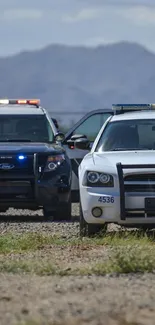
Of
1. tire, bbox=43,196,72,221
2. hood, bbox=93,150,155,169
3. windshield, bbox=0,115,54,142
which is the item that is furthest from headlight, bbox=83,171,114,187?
windshield, bbox=0,115,54,142

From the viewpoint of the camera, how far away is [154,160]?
16.0 meters

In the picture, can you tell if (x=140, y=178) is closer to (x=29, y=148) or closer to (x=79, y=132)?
(x=29, y=148)

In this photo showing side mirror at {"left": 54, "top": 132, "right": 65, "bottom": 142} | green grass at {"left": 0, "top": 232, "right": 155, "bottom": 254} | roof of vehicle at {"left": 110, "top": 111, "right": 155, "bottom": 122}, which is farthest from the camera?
side mirror at {"left": 54, "top": 132, "right": 65, "bottom": 142}

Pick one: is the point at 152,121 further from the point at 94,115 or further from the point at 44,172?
the point at 94,115

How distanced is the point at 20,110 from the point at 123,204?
22.4ft

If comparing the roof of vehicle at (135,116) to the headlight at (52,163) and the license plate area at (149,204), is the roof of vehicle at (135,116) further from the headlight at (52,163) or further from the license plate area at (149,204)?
the license plate area at (149,204)

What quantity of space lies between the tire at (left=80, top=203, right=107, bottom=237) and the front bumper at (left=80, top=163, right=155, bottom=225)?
12.1 inches

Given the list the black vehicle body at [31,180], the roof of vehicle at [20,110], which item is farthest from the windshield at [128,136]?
the roof of vehicle at [20,110]

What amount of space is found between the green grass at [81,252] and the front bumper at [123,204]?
0.20 meters

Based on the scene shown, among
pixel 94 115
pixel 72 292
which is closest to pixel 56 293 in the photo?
pixel 72 292

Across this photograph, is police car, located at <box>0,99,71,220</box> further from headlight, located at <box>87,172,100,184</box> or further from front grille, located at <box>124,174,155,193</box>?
front grille, located at <box>124,174,155,193</box>

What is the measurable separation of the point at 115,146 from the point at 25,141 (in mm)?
4212

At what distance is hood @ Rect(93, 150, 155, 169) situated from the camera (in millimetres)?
15922

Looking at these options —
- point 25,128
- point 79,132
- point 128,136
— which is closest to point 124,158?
point 128,136
